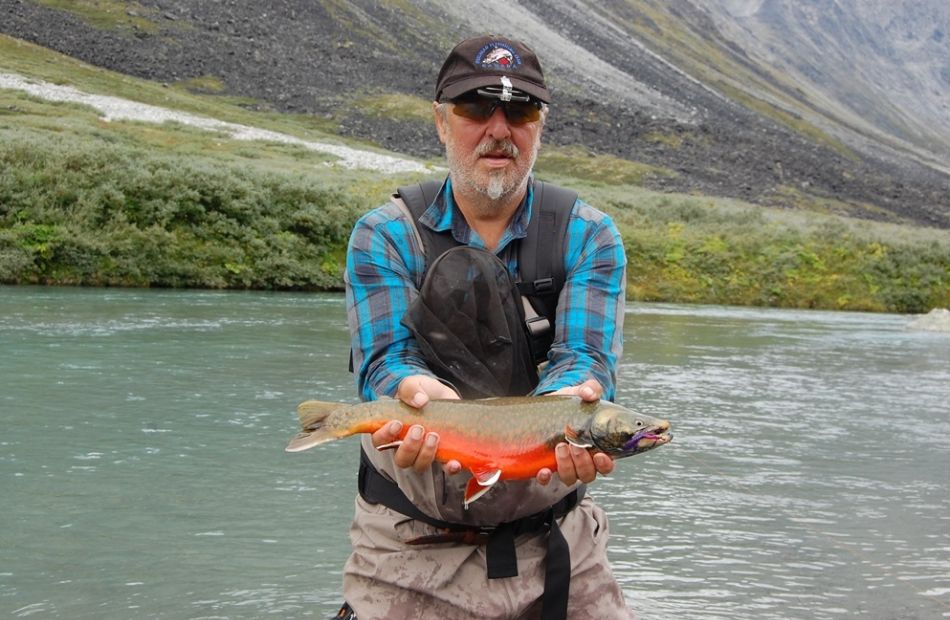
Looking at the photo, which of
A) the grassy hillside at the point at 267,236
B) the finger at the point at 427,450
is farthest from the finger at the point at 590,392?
the grassy hillside at the point at 267,236

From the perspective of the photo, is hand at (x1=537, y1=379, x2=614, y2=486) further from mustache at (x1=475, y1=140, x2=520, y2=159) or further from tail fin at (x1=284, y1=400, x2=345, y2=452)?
mustache at (x1=475, y1=140, x2=520, y2=159)

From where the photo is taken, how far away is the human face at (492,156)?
369 centimetres

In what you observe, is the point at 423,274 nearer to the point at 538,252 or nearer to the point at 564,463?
the point at 538,252

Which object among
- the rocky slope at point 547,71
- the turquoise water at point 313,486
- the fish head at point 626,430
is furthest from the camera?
the rocky slope at point 547,71

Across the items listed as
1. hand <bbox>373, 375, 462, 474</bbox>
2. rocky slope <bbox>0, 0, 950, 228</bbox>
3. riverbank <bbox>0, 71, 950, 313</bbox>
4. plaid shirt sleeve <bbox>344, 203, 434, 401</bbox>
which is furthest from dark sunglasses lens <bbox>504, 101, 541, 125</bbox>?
rocky slope <bbox>0, 0, 950, 228</bbox>

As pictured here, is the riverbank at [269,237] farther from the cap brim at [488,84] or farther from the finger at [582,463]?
the finger at [582,463]

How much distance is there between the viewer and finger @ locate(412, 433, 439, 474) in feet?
10.8

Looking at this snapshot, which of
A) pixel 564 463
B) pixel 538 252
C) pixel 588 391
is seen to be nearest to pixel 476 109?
pixel 538 252

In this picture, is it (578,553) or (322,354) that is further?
(322,354)

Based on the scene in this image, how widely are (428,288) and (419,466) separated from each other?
568mm

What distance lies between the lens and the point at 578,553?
3.73 metres

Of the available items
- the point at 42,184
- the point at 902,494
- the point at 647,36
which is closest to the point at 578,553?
the point at 902,494

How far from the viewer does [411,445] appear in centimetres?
329

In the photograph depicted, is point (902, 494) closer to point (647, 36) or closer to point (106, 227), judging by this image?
point (106, 227)
